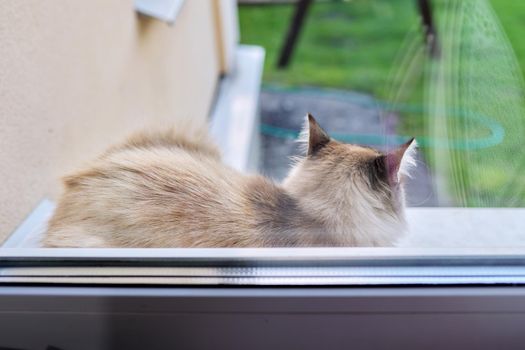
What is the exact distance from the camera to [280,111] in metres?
2.12

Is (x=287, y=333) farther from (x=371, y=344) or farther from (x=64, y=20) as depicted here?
(x=64, y=20)

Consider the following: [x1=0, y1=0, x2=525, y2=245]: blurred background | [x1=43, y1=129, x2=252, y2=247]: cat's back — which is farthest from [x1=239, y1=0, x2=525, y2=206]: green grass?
[x1=43, y1=129, x2=252, y2=247]: cat's back

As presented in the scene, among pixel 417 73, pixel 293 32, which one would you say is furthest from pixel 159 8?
pixel 293 32

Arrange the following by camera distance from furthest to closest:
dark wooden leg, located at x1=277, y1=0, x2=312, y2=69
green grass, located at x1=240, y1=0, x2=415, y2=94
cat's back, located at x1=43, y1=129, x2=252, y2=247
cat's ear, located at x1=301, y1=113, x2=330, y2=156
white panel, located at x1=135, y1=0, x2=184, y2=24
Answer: dark wooden leg, located at x1=277, y1=0, x2=312, y2=69, green grass, located at x1=240, y1=0, x2=415, y2=94, white panel, located at x1=135, y1=0, x2=184, y2=24, cat's ear, located at x1=301, y1=113, x2=330, y2=156, cat's back, located at x1=43, y1=129, x2=252, y2=247

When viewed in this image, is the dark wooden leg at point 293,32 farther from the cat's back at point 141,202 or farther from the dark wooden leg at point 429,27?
the cat's back at point 141,202

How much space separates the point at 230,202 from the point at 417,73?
1.03m

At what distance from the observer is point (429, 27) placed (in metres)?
1.75

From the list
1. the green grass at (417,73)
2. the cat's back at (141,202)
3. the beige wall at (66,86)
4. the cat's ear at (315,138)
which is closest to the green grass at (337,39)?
the green grass at (417,73)

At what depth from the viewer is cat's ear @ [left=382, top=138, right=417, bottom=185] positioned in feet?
2.80

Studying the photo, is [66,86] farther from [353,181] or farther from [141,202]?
[353,181]

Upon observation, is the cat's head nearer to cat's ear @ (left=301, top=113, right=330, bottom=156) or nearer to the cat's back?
cat's ear @ (left=301, top=113, right=330, bottom=156)

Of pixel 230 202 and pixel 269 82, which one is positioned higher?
pixel 230 202

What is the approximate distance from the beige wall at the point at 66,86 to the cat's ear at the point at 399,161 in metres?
0.51

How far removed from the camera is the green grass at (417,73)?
2.76ft
